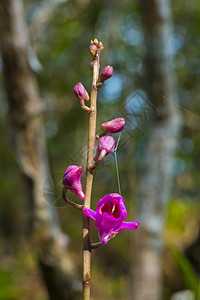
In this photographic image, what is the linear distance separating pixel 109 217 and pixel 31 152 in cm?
162

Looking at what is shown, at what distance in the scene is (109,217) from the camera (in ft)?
1.15

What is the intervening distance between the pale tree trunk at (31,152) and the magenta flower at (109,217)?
149 centimetres

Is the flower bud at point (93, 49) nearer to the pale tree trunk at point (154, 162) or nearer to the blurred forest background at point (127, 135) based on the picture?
the blurred forest background at point (127, 135)

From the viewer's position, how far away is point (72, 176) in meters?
0.40

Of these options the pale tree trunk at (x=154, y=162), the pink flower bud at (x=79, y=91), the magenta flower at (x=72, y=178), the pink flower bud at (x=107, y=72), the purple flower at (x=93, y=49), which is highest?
the purple flower at (x=93, y=49)

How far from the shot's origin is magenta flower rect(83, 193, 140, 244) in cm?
35

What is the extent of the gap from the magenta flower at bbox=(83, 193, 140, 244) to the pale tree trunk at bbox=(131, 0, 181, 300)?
1.62m

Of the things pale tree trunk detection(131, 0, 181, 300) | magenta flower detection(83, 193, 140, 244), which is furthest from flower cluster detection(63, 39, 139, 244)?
pale tree trunk detection(131, 0, 181, 300)

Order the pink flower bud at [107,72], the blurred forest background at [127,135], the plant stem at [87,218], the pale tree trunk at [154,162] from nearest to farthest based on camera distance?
the plant stem at [87,218]
the pink flower bud at [107,72]
the blurred forest background at [127,135]
the pale tree trunk at [154,162]

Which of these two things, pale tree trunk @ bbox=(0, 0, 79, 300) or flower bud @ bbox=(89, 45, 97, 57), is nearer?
flower bud @ bbox=(89, 45, 97, 57)

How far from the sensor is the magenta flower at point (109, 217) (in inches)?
13.9

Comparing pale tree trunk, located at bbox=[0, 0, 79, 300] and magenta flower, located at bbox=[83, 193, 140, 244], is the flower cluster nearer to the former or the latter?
magenta flower, located at bbox=[83, 193, 140, 244]

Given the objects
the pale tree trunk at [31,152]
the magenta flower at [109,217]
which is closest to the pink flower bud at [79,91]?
the magenta flower at [109,217]

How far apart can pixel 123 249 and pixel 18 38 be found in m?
4.24
